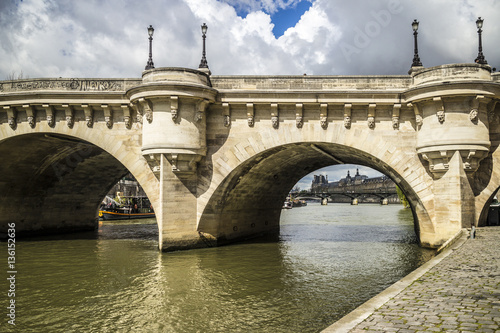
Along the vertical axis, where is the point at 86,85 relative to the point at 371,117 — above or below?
above

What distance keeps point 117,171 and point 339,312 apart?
21.6 meters

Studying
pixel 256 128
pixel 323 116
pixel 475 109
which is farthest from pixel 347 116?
pixel 475 109

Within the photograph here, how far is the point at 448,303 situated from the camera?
6305 millimetres

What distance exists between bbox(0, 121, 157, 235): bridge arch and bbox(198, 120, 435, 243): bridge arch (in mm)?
3008

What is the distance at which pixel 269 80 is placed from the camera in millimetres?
17062

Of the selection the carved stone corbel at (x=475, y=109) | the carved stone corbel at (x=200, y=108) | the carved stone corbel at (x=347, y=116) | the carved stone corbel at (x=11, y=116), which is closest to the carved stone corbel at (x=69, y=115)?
the carved stone corbel at (x=11, y=116)

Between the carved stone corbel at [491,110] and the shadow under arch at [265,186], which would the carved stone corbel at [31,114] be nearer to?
the shadow under arch at [265,186]

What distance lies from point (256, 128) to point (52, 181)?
14.8 metres

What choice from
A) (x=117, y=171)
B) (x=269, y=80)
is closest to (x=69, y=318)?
(x=269, y=80)

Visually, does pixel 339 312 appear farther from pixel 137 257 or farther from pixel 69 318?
pixel 137 257

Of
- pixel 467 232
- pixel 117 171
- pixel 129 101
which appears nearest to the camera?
pixel 467 232

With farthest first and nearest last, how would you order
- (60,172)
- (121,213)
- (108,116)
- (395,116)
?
(121,213), (60,172), (108,116), (395,116)

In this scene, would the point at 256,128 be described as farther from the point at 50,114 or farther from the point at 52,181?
the point at 52,181

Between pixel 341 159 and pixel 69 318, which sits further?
pixel 341 159
